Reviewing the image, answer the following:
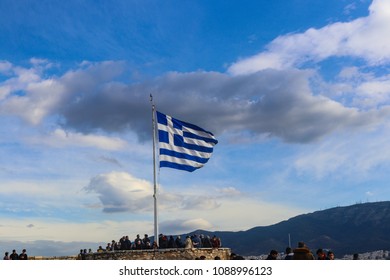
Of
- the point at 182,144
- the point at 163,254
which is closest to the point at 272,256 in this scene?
the point at 163,254

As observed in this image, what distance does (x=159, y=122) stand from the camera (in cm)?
3950

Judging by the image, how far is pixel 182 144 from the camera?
129ft

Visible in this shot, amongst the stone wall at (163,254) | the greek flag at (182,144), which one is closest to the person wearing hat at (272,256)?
the stone wall at (163,254)

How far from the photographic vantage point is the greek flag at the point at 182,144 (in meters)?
39.1

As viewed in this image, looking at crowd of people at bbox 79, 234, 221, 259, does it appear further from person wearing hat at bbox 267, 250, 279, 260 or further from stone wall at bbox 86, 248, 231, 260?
person wearing hat at bbox 267, 250, 279, 260

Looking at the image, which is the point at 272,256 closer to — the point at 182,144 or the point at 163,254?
the point at 163,254

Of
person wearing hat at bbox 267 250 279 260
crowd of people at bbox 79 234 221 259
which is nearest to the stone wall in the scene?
crowd of people at bbox 79 234 221 259

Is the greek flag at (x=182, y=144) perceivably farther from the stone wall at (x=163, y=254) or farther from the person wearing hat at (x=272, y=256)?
the person wearing hat at (x=272, y=256)

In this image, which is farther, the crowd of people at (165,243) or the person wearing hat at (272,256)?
the crowd of people at (165,243)

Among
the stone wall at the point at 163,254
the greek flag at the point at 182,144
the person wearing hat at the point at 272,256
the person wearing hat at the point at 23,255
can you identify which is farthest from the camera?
the greek flag at the point at 182,144
